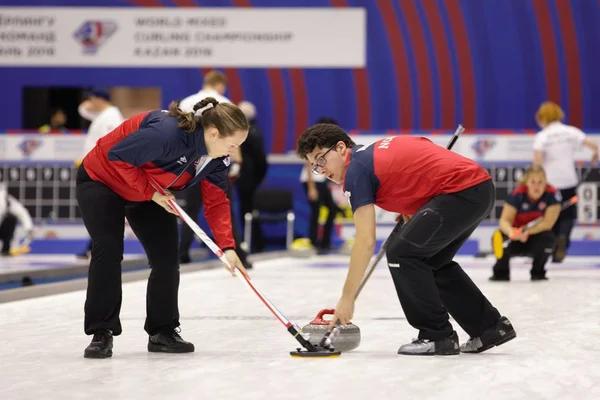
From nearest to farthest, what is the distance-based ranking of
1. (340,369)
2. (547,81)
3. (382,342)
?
(340,369) → (382,342) → (547,81)

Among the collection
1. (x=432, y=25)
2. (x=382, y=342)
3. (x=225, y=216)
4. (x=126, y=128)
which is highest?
(x=432, y=25)

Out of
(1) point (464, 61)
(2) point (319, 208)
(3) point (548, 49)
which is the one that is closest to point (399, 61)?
(1) point (464, 61)

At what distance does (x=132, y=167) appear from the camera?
3789 millimetres

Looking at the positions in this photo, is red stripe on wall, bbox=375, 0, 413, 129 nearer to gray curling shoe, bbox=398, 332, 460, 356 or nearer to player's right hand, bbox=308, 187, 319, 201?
player's right hand, bbox=308, 187, 319, 201

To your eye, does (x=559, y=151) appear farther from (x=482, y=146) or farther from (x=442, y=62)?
(x=442, y=62)

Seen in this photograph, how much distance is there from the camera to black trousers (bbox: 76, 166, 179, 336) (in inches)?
150

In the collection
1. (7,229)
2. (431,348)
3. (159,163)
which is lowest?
(7,229)

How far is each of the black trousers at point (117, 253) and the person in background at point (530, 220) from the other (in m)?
4.04

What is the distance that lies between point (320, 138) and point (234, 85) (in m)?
10.0

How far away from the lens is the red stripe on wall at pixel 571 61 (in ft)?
42.9

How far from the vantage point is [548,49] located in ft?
43.2

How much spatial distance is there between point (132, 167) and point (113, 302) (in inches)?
20.9

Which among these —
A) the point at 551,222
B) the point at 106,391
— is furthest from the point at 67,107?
the point at 106,391

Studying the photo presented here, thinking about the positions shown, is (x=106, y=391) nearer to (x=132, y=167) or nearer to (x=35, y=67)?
(x=132, y=167)
